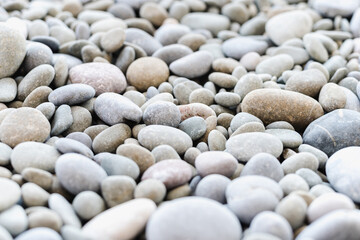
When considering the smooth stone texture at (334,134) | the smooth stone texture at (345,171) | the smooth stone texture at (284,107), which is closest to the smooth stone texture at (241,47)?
the smooth stone texture at (284,107)

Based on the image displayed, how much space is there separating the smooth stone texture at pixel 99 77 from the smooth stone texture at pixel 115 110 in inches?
5.0

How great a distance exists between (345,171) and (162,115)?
0.49m

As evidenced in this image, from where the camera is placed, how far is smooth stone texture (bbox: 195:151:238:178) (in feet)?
3.06

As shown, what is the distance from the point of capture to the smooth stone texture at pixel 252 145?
101 centimetres

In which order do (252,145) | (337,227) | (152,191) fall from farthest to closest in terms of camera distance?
(252,145) → (152,191) → (337,227)

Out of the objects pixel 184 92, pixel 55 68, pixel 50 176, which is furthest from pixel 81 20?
pixel 50 176

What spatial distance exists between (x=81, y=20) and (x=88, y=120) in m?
0.77

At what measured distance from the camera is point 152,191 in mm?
853

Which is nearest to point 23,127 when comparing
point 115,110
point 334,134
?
point 115,110

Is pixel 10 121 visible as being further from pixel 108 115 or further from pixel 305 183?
pixel 305 183

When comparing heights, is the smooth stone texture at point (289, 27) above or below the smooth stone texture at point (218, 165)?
above

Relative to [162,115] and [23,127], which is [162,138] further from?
[23,127]

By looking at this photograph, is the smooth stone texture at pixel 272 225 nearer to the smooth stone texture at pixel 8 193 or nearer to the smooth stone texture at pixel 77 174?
the smooth stone texture at pixel 77 174

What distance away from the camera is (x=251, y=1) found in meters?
2.00
